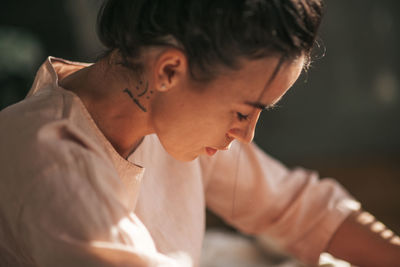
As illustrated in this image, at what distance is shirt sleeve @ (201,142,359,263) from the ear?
410 mm

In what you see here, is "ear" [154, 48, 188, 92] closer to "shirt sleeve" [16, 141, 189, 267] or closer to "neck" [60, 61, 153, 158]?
"neck" [60, 61, 153, 158]

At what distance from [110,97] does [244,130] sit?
0.24m

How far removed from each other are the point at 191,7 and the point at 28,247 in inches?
16.9

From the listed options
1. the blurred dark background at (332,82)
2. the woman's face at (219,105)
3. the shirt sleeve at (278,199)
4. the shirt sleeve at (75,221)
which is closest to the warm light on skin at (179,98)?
the woman's face at (219,105)

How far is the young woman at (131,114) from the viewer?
2.14 ft

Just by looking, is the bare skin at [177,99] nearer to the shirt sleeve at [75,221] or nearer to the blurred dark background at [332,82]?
the shirt sleeve at [75,221]

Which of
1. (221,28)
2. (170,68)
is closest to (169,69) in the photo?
(170,68)

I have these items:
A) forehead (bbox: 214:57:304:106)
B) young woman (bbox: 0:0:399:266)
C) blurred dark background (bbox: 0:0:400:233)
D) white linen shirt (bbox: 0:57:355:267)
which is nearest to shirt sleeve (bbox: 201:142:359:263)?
white linen shirt (bbox: 0:57:355:267)

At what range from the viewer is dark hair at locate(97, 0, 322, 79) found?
67 cm

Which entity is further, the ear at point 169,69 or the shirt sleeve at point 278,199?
the shirt sleeve at point 278,199

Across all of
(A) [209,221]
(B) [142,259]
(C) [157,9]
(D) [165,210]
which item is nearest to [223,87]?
(C) [157,9]

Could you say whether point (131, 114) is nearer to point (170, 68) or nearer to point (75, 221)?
point (170, 68)

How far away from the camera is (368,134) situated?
263 cm

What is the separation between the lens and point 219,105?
0.76m
